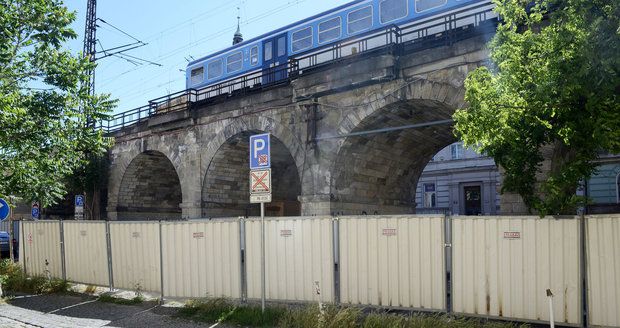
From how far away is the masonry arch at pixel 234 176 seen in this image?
21812 millimetres

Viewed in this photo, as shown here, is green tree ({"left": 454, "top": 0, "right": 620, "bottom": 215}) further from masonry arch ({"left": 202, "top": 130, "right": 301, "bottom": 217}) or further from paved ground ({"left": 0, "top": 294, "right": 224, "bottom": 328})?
masonry arch ({"left": 202, "top": 130, "right": 301, "bottom": 217})

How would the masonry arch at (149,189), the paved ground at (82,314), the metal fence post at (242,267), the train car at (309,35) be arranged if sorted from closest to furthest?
the paved ground at (82,314) → the metal fence post at (242,267) → the train car at (309,35) → the masonry arch at (149,189)

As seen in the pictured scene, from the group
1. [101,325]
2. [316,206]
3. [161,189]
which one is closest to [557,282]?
[101,325]

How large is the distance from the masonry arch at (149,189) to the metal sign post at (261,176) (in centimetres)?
1731

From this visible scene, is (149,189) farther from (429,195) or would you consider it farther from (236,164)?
(429,195)

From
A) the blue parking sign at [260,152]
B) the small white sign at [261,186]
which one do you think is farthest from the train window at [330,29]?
the small white sign at [261,186]

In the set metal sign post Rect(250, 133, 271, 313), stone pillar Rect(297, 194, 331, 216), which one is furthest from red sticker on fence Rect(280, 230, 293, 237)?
stone pillar Rect(297, 194, 331, 216)

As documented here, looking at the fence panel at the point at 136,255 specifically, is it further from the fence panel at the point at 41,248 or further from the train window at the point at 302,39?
the train window at the point at 302,39

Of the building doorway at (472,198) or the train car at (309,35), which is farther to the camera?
the building doorway at (472,198)

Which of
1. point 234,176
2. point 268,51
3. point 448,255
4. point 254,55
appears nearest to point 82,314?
point 448,255

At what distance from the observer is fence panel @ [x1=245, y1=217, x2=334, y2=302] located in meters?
9.14


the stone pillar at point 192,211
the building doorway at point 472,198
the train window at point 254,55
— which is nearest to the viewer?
the stone pillar at point 192,211

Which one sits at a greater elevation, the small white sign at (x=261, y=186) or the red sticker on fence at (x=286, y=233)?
the small white sign at (x=261, y=186)

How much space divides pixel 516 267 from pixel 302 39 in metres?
17.1
